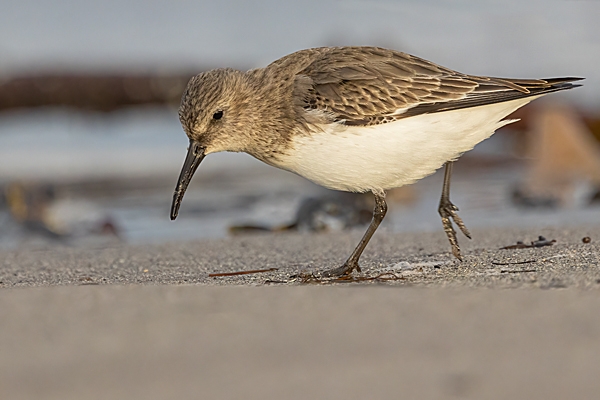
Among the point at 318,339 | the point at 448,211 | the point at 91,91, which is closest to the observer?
the point at 318,339

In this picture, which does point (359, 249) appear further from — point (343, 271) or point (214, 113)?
point (214, 113)

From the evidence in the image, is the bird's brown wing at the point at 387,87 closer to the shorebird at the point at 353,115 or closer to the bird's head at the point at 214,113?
the shorebird at the point at 353,115

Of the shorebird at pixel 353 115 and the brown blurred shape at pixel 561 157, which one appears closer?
the shorebird at pixel 353 115

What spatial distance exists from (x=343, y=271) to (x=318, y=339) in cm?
196

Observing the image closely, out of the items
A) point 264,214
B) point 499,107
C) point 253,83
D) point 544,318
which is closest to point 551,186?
point 264,214

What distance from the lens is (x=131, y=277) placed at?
511 cm

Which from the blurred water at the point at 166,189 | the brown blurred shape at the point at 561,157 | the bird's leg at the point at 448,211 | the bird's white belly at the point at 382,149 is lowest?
the blurred water at the point at 166,189

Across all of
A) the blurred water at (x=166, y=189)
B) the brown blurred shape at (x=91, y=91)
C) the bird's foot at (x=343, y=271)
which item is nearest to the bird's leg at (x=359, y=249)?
the bird's foot at (x=343, y=271)

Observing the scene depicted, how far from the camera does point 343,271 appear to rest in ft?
16.3

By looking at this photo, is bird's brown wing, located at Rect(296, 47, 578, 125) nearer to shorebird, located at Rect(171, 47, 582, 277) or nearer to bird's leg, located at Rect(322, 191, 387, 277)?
shorebird, located at Rect(171, 47, 582, 277)

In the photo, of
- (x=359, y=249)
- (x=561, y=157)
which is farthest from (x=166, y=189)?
(x=359, y=249)

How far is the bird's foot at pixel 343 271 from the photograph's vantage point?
4914 millimetres

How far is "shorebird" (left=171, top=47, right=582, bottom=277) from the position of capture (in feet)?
16.2

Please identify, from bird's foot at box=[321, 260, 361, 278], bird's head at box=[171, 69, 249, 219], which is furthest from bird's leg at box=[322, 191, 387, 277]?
bird's head at box=[171, 69, 249, 219]
